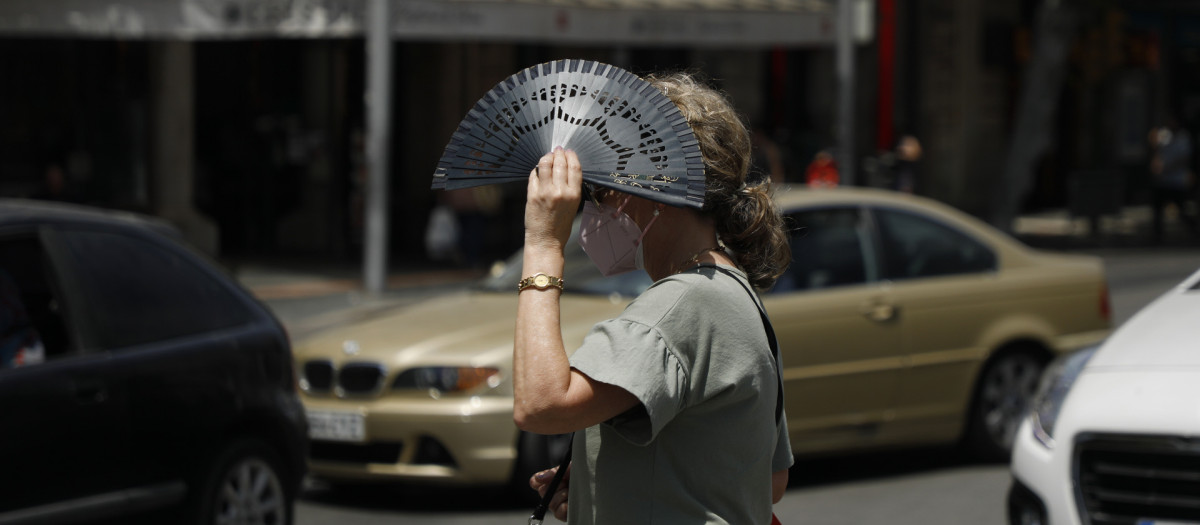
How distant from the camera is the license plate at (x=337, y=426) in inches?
271

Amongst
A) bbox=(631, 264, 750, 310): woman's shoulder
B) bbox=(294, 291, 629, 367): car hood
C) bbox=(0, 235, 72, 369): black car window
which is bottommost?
bbox=(294, 291, 629, 367): car hood

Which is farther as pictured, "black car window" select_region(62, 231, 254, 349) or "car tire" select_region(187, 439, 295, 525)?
"car tire" select_region(187, 439, 295, 525)

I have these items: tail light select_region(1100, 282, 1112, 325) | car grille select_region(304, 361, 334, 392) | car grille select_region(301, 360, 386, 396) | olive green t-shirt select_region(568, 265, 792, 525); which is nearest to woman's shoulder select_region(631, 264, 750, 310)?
olive green t-shirt select_region(568, 265, 792, 525)

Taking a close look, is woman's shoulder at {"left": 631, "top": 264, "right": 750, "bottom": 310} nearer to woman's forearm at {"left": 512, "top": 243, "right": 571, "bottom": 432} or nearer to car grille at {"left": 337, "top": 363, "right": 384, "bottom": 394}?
woman's forearm at {"left": 512, "top": 243, "right": 571, "bottom": 432}

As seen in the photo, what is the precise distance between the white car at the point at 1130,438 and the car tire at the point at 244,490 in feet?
8.78

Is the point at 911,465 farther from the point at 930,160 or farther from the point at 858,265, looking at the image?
the point at 930,160

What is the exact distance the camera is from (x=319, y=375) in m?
7.15

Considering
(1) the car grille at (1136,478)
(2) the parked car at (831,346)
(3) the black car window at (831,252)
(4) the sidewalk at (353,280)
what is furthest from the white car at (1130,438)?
(4) the sidewalk at (353,280)

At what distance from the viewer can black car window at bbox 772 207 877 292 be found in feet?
24.5

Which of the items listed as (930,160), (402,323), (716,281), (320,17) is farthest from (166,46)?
(716,281)

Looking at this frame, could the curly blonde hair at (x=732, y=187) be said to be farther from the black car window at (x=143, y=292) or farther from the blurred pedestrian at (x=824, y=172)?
the blurred pedestrian at (x=824, y=172)

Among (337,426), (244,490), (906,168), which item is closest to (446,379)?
(337,426)

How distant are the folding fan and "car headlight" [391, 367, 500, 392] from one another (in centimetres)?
437

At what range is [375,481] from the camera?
6941 millimetres
